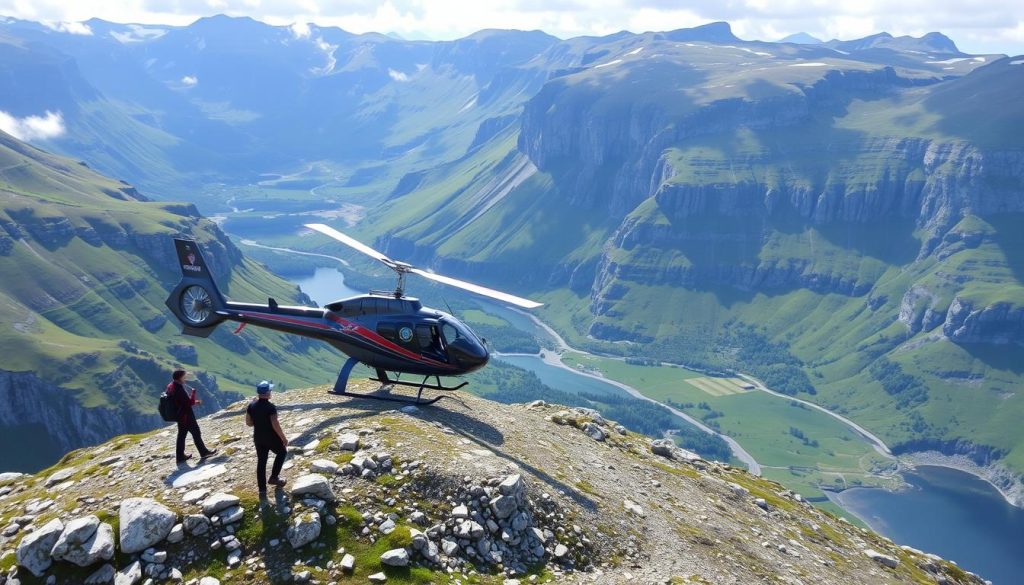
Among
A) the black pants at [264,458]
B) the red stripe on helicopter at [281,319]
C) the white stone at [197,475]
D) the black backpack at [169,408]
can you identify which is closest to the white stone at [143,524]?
the black pants at [264,458]

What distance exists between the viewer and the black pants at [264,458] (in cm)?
2731

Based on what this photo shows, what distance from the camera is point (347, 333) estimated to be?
42.6 meters

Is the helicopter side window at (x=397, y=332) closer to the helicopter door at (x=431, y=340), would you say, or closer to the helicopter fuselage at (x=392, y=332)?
the helicopter fuselage at (x=392, y=332)

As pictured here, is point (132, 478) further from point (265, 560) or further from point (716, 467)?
point (716, 467)

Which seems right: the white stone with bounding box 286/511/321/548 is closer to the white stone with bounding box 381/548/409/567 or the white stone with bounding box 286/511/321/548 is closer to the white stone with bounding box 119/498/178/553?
the white stone with bounding box 381/548/409/567

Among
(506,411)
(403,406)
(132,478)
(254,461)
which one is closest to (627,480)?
(506,411)

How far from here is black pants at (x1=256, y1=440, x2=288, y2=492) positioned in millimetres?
27312

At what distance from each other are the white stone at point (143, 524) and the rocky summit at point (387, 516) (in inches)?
2.0

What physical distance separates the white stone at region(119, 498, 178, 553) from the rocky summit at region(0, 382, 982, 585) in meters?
0.05

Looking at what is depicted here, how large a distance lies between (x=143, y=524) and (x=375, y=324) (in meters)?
18.5

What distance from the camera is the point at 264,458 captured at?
27.3m

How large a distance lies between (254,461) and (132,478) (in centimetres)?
473

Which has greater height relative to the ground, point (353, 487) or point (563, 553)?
point (353, 487)

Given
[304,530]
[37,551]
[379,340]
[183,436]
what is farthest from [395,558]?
[379,340]
